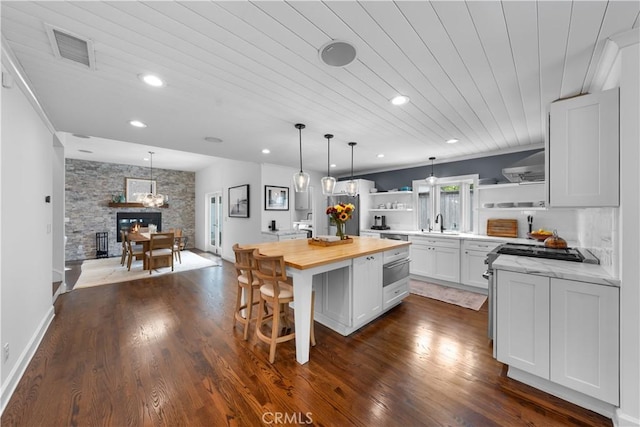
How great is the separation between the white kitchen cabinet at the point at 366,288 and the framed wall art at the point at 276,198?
3.45 m

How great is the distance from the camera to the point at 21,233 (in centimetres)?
202

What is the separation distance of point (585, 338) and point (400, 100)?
7.64ft

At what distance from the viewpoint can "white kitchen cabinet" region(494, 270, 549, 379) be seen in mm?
1754

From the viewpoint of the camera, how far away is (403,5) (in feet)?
4.21

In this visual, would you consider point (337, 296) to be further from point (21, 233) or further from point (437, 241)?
point (21, 233)

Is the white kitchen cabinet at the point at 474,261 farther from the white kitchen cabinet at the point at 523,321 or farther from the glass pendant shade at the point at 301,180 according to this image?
the glass pendant shade at the point at 301,180

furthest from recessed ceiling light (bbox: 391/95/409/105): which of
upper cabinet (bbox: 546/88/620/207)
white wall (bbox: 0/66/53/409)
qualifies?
white wall (bbox: 0/66/53/409)

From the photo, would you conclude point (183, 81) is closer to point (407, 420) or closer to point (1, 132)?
point (1, 132)

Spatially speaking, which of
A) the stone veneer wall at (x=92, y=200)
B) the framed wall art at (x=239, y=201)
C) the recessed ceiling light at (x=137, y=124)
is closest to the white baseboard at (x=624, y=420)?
the recessed ceiling light at (x=137, y=124)

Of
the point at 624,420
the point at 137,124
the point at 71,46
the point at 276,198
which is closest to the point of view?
the point at 624,420

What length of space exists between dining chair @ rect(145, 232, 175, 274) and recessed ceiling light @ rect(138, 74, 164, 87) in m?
4.12

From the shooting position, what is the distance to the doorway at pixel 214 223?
24.8 ft

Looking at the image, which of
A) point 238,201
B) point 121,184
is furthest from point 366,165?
point 121,184

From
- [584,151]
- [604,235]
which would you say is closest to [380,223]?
[604,235]
